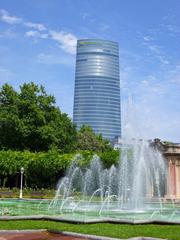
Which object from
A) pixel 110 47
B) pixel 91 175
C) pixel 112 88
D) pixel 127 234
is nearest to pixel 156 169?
pixel 91 175

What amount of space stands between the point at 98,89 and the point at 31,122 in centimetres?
13644

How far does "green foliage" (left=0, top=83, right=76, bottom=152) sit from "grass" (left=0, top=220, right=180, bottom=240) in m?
34.0

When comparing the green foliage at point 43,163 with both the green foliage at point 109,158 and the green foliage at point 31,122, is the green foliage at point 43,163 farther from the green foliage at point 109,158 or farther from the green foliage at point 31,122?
the green foliage at point 31,122

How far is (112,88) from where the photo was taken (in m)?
188

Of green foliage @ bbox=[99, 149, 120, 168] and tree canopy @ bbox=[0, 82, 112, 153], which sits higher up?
tree canopy @ bbox=[0, 82, 112, 153]

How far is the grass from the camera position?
11.4 meters

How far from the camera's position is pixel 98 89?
602 ft

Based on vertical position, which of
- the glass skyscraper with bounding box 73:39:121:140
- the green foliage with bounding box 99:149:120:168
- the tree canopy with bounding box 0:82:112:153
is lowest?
the green foliage with bounding box 99:149:120:168

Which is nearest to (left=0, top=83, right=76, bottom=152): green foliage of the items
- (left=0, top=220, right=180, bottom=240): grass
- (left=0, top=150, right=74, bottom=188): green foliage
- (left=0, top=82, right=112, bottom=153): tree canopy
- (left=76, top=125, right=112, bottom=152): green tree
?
(left=0, top=82, right=112, bottom=153): tree canopy

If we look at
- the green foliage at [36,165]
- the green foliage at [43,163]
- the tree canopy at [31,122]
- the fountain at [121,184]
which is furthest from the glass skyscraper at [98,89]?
the fountain at [121,184]

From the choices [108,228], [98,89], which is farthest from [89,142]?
[98,89]

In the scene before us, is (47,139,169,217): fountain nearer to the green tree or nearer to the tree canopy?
the tree canopy

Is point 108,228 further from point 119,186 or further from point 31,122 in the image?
point 31,122

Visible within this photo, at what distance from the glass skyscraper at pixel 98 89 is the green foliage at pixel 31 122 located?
4868 inches
